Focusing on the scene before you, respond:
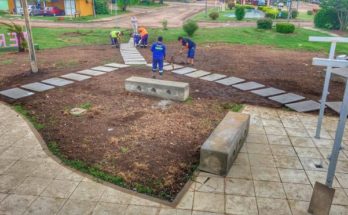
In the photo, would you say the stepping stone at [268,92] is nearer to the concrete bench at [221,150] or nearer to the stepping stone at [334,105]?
the stepping stone at [334,105]

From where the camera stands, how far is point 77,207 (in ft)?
16.4

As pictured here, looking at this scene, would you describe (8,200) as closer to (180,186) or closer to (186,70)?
(180,186)

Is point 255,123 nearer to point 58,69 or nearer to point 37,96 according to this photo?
point 37,96

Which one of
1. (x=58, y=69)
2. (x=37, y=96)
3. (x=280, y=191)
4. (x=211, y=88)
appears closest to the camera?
(x=280, y=191)

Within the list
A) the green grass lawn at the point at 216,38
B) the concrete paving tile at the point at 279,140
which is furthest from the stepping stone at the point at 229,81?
the green grass lawn at the point at 216,38

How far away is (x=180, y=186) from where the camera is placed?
566cm

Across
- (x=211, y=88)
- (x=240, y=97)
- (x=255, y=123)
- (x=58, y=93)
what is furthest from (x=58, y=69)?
(x=255, y=123)

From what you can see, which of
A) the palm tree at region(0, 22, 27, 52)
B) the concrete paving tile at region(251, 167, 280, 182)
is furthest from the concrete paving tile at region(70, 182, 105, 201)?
the palm tree at region(0, 22, 27, 52)

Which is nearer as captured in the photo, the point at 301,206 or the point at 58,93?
the point at 301,206

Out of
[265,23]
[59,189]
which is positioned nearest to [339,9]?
[265,23]

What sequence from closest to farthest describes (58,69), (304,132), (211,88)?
(304,132), (211,88), (58,69)

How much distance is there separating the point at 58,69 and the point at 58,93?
3.13m

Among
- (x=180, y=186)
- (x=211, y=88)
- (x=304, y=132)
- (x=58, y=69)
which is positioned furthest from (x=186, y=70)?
(x=180, y=186)

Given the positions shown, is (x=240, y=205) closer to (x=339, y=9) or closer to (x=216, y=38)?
(x=216, y=38)
